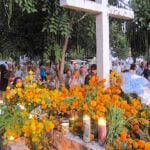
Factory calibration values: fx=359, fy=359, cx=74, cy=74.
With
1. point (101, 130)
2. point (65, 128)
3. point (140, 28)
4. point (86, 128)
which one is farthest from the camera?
point (140, 28)

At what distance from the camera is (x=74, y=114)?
3.98 m

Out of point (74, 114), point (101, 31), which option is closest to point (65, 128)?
point (74, 114)

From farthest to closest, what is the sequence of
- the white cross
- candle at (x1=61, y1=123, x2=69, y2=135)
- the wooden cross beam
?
1. the white cross
2. the wooden cross beam
3. candle at (x1=61, y1=123, x2=69, y2=135)

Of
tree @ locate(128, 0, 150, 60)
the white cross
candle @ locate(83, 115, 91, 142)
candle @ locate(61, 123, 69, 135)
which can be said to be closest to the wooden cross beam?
the white cross

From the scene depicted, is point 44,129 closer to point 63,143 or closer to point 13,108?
point 63,143

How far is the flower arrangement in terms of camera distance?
345 cm

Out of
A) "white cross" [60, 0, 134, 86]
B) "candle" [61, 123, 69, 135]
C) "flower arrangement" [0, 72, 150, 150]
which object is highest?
"white cross" [60, 0, 134, 86]

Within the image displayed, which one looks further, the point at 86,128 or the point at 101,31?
the point at 101,31

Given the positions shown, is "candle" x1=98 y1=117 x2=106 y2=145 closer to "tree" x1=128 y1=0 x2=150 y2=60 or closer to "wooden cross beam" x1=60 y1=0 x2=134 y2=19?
"wooden cross beam" x1=60 y1=0 x2=134 y2=19

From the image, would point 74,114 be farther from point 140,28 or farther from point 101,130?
point 140,28

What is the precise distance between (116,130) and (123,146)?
0.23 meters

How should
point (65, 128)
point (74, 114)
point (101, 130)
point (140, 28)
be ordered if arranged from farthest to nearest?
point (140, 28)
point (74, 114)
point (65, 128)
point (101, 130)

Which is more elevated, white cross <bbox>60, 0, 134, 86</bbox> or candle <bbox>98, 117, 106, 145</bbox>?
white cross <bbox>60, 0, 134, 86</bbox>

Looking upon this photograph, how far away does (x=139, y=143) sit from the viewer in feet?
9.87
